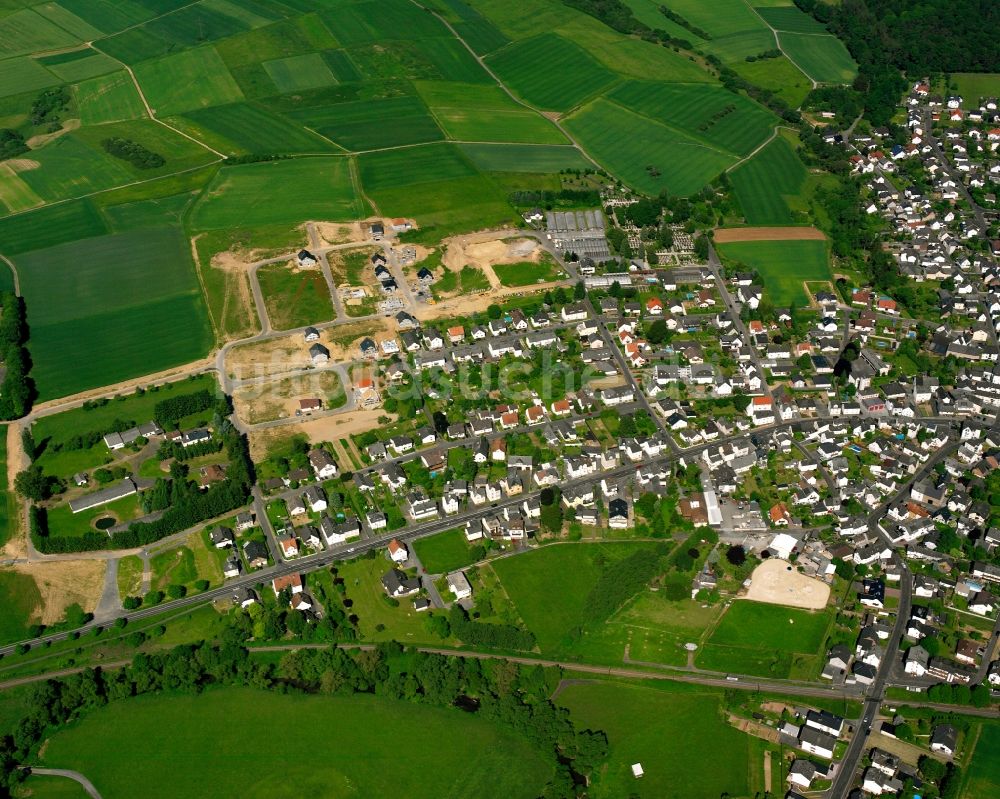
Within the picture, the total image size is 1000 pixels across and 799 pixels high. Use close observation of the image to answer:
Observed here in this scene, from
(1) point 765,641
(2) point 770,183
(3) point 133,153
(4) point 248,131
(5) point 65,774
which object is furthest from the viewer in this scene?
(4) point 248,131

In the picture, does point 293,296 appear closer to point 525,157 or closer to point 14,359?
point 14,359

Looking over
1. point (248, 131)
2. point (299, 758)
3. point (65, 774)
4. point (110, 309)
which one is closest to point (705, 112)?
point (248, 131)

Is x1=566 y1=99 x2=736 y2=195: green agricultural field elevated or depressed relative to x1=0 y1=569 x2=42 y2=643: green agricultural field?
elevated

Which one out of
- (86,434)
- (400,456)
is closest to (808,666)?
(400,456)

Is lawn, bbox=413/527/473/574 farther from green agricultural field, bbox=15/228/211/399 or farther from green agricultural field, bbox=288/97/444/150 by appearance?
green agricultural field, bbox=288/97/444/150

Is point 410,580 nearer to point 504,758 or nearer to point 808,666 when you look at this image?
point 504,758

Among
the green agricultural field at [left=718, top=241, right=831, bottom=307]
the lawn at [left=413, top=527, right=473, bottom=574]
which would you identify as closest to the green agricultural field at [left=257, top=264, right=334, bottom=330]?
the lawn at [left=413, top=527, right=473, bottom=574]

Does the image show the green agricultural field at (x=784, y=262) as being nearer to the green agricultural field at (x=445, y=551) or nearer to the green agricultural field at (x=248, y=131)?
the green agricultural field at (x=445, y=551)
